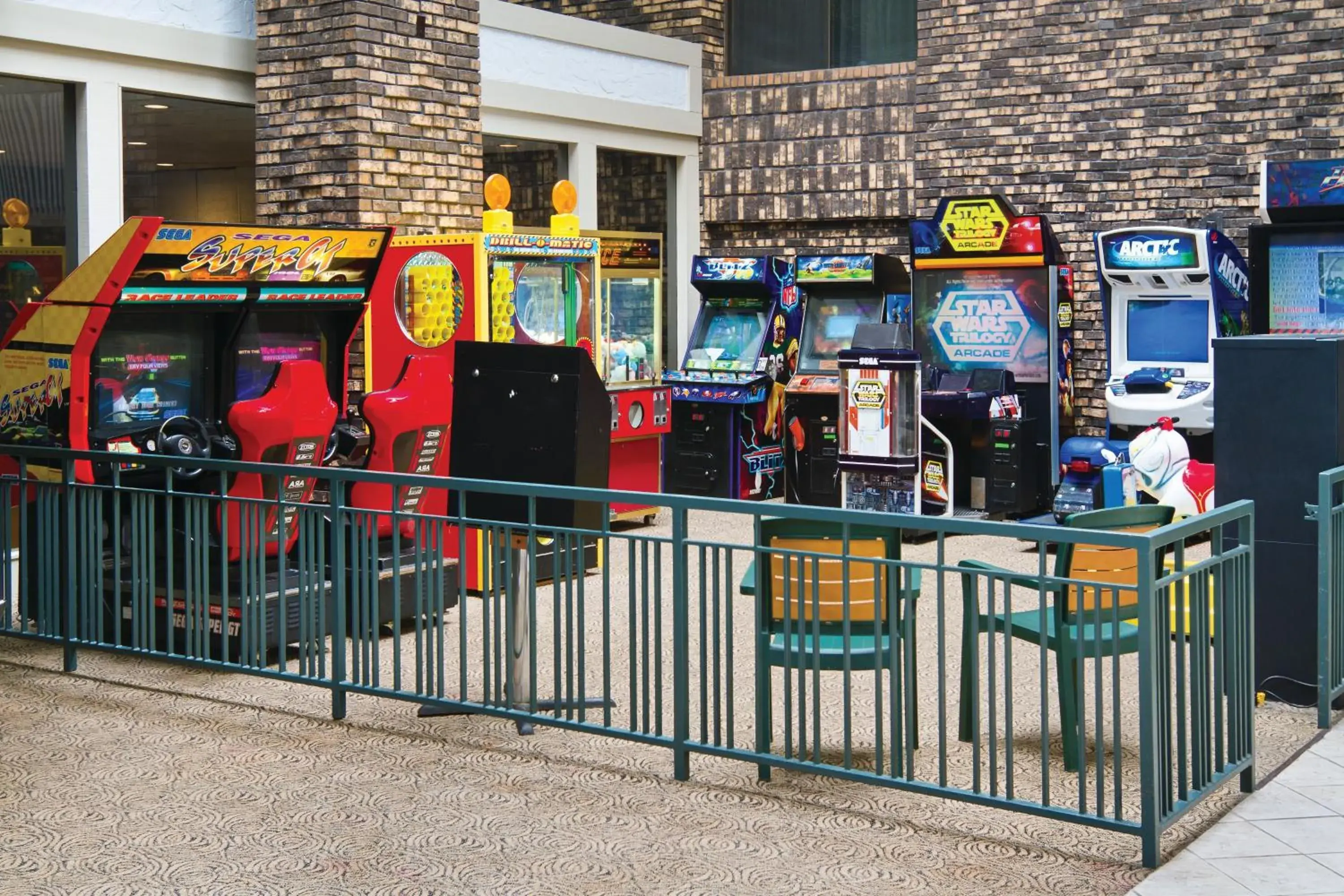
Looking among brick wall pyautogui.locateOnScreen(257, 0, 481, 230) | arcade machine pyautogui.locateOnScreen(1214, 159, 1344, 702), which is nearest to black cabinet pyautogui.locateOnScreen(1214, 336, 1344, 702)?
arcade machine pyautogui.locateOnScreen(1214, 159, 1344, 702)

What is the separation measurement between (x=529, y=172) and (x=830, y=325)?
2.38 metres

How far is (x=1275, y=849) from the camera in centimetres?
402

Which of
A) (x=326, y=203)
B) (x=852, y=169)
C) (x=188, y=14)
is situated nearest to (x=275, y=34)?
(x=188, y=14)

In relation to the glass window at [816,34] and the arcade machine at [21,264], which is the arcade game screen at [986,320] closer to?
the glass window at [816,34]

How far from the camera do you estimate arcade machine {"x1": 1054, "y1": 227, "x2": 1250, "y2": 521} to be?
28.2 feet

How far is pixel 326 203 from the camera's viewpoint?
8211mm

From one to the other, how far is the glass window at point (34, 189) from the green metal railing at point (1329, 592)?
5.81m

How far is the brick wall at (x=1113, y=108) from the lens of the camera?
949 centimetres

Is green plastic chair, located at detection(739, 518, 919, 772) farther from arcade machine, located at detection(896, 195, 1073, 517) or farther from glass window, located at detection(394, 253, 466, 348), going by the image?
arcade machine, located at detection(896, 195, 1073, 517)

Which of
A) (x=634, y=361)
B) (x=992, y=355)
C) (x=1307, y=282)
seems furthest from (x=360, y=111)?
(x=1307, y=282)

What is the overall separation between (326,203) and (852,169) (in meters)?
4.34

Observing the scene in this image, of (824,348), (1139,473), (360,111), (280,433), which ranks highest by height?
(360,111)

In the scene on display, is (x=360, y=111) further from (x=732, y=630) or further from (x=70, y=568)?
(x=732, y=630)

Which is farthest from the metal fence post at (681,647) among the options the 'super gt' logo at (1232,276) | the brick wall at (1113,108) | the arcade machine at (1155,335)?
the brick wall at (1113,108)
